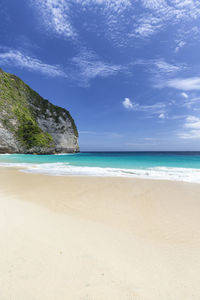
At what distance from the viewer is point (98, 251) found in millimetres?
2418

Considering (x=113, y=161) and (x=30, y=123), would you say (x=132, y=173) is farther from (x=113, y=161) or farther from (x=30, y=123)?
(x=30, y=123)

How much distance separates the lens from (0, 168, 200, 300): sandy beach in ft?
5.51

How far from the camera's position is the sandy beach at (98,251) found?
1.68 m

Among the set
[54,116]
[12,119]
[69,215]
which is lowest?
[69,215]

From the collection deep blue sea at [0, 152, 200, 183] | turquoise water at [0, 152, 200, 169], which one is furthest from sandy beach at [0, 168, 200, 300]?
turquoise water at [0, 152, 200, 169]

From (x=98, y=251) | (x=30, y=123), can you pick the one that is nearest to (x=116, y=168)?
(x=98, y=251)

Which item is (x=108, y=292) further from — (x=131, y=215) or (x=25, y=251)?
(x=131, y=215)

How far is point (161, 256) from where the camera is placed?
240 cm

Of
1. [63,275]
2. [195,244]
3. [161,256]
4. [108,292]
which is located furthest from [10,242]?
[195,244]

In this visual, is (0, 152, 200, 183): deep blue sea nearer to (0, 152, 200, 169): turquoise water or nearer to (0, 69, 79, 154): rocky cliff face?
(0, 152, 200, 169): turquoise water

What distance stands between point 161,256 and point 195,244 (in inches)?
38.1

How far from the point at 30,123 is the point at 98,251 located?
53.0 meters

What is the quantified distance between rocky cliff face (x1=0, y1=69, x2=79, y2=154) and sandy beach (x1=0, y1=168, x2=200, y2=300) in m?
44.2

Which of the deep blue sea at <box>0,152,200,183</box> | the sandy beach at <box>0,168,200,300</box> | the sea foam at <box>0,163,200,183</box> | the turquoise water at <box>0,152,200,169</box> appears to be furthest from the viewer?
the turquoise water at <box>0,152,200,169</box>
